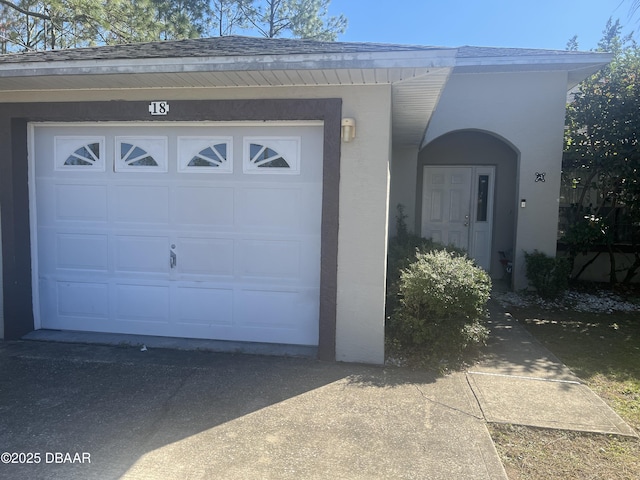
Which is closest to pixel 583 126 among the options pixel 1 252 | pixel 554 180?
pixel 554 180

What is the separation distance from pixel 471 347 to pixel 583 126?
18.8 ft

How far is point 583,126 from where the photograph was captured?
813cm

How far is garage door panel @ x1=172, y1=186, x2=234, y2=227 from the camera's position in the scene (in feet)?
16.0

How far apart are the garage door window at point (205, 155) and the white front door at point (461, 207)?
5.89 meters

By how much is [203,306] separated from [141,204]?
1399 millimetres

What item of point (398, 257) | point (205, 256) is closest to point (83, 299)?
point (205, 256)

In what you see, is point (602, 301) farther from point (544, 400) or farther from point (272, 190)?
point (272, 190)

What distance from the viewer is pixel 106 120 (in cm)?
476

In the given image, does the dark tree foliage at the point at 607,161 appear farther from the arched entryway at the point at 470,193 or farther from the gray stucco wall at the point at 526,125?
the arched entryway at the point at 470,193

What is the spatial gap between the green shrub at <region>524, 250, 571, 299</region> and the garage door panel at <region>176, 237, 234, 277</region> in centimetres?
580

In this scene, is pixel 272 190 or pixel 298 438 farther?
pixel 272 190

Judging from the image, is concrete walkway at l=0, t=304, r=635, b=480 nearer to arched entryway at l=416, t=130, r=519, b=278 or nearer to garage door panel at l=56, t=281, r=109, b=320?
garage door panel at l=56, t=281, r=109, b=320

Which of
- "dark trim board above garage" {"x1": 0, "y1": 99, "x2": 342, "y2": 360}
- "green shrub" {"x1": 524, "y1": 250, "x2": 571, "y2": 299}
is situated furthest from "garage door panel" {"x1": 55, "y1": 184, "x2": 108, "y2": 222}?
"green shrub" {"x1": 524, "y1": 250, "x2": 571, "y2": 299}

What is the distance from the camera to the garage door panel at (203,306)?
4969 mm
